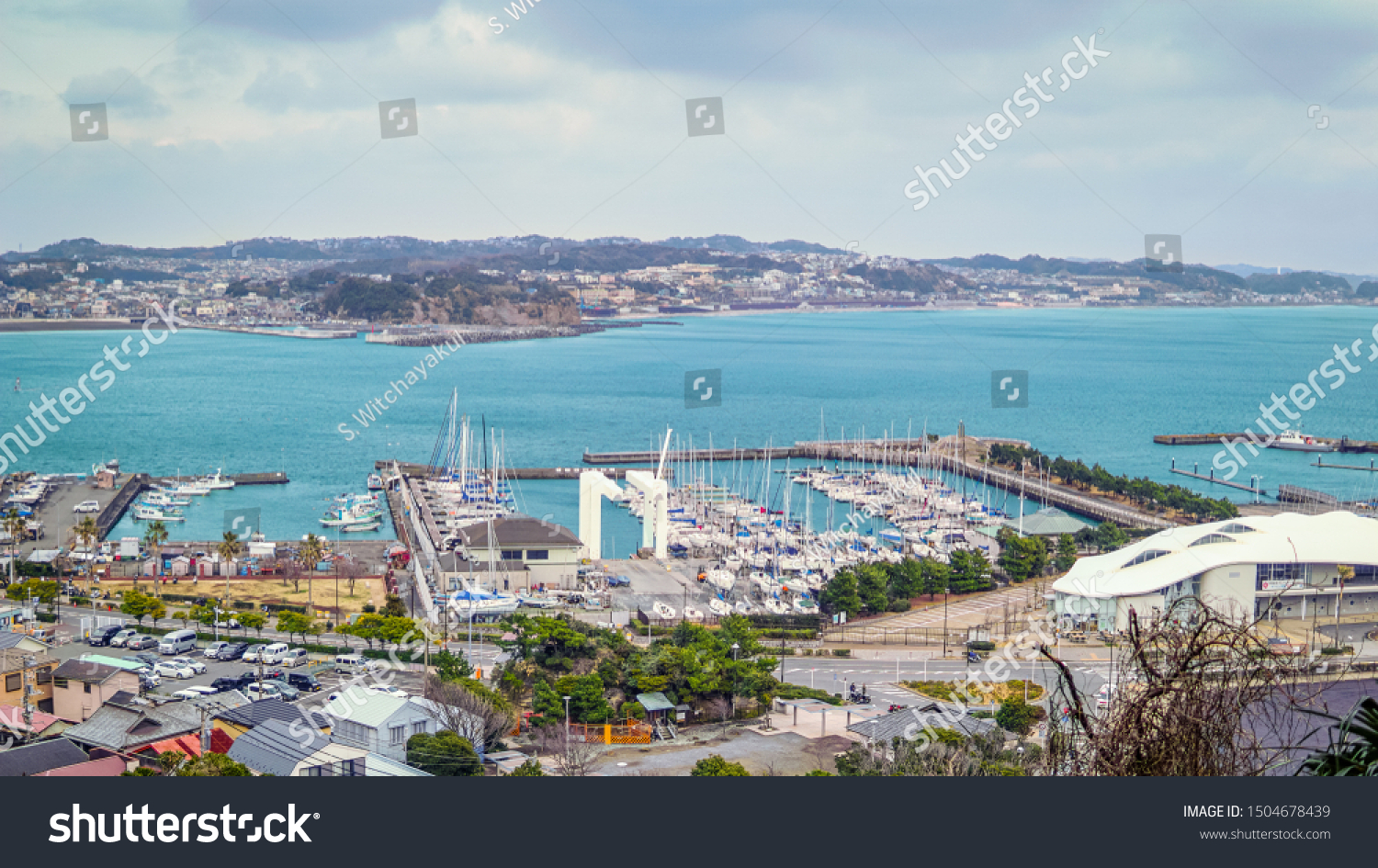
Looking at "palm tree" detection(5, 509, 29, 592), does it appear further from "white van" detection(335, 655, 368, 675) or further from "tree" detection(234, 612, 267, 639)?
"white van" detection(335, 655, 368, 675)

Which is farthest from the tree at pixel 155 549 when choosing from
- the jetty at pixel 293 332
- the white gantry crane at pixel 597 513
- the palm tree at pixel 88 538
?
the jetty at pixel 293 332

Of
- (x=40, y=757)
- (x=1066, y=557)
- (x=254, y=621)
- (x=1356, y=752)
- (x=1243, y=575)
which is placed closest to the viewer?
(x=1356, y=752)

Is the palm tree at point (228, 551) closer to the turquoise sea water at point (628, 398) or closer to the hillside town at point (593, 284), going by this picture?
the turquoise sea water at point (628, 398)

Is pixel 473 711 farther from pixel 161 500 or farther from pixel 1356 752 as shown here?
pixel 161 500

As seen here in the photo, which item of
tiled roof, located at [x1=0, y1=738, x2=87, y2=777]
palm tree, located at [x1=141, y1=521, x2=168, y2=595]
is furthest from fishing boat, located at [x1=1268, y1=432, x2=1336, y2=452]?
tiled roof, located at [x1=0, y1=738, x2=87, y2=777]

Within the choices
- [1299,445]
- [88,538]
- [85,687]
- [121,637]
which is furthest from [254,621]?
[1299,445]
